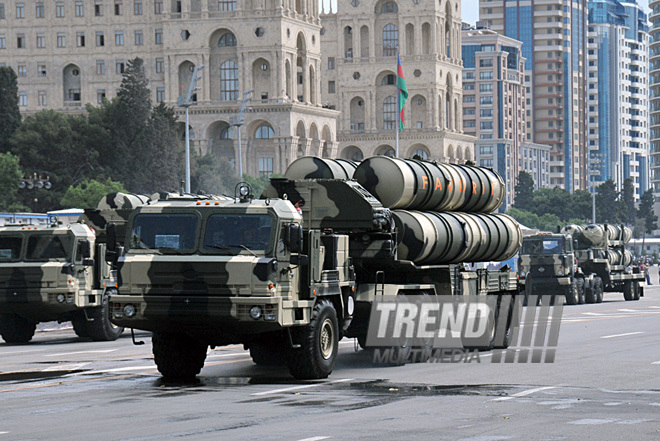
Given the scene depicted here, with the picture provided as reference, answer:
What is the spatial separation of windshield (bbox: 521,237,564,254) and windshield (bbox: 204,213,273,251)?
32230 mm

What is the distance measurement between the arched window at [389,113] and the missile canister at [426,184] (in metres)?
142

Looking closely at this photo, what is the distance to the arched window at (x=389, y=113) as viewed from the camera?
545 feet

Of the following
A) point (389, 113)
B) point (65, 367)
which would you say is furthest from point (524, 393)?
point (389, 113)

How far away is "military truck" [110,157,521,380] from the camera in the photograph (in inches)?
674

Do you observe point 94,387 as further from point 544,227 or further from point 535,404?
point 544,227

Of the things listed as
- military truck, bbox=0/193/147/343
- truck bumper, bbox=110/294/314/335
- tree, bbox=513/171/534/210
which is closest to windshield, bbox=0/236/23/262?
military truck, bbox=0/193/147/343

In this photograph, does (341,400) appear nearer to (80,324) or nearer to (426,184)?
(426,184)

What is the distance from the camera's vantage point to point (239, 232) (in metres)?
17.4

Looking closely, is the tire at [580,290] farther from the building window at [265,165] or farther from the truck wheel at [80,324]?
the building window at [265,165]

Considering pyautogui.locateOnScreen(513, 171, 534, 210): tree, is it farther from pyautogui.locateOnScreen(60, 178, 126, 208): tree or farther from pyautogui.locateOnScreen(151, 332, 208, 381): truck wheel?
pyautogui.locateOnScreen(151, 332, 208, 381): truck wheel

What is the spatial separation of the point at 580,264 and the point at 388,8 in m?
118

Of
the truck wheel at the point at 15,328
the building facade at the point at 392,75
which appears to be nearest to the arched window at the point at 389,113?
the building facade at the point at 392,75

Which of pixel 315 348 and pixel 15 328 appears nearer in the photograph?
pixel 315 348

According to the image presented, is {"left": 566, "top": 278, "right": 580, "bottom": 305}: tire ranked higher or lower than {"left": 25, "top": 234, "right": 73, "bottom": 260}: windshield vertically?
lower
